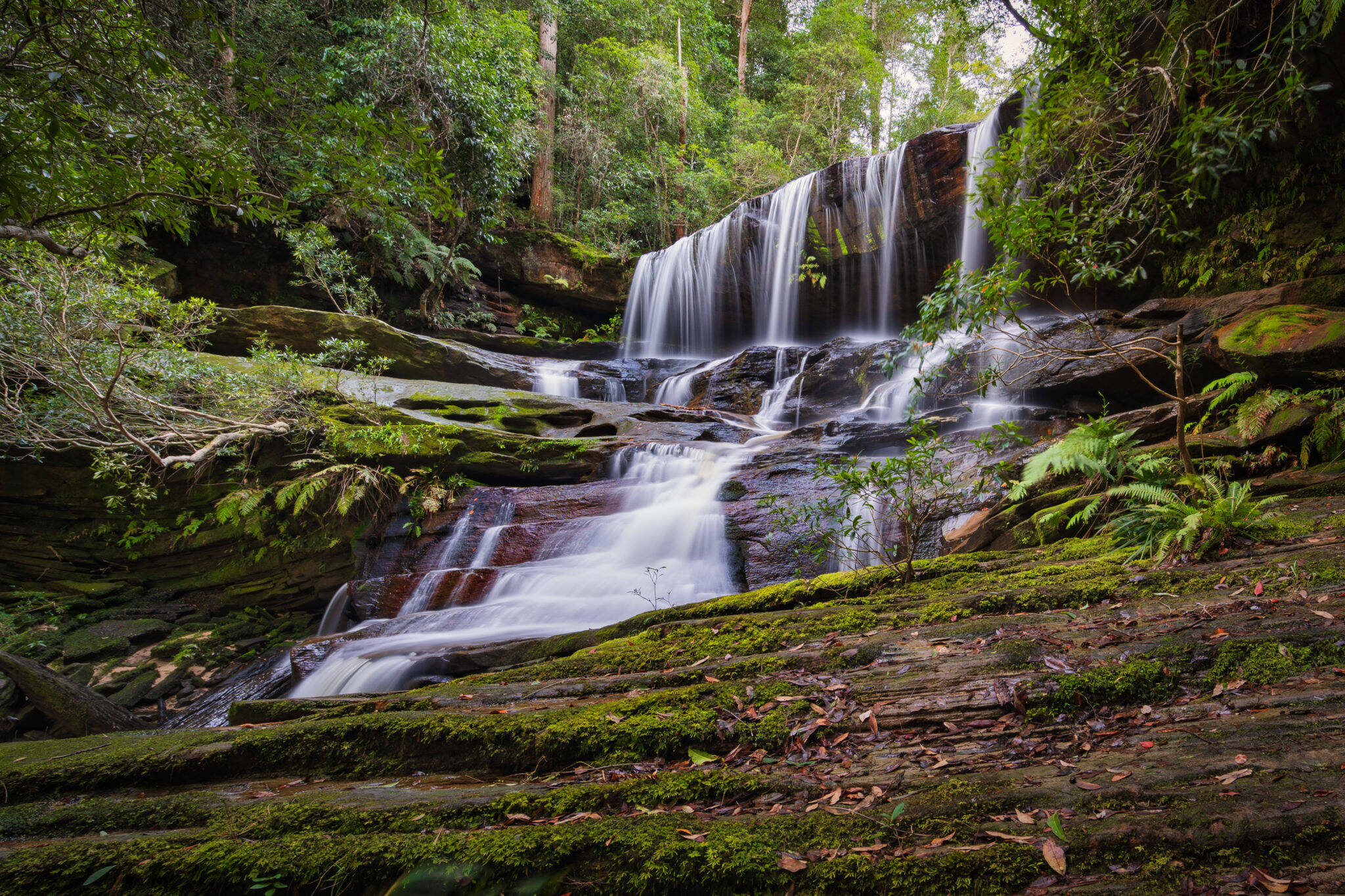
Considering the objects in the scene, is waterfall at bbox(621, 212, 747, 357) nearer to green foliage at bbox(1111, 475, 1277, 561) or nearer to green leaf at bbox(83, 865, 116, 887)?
green foliage at bbox(1111, 475, 1277, 561)

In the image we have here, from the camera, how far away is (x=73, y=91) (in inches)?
135

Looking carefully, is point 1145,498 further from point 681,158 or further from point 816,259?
point 681,158

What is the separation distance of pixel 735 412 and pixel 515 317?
893 centimetres

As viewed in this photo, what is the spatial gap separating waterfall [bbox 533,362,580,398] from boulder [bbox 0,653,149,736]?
29.2ft

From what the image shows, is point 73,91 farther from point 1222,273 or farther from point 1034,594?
point 1222,273

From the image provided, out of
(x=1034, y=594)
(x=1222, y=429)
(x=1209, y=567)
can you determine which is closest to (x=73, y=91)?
(x=1034, y=594)

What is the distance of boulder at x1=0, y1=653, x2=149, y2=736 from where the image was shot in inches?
189

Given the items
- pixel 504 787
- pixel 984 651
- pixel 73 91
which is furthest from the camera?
pixel 73 91

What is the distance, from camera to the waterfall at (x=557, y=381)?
1322 cm

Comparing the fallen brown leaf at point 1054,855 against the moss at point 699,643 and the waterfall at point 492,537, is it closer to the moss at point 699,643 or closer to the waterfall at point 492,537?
the moss at point 699,643

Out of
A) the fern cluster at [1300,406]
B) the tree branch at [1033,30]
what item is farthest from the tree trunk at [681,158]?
the fern cluster at [1300,406]

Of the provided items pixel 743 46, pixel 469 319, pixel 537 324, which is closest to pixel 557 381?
pixel 469 319

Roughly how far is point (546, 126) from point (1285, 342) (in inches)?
713

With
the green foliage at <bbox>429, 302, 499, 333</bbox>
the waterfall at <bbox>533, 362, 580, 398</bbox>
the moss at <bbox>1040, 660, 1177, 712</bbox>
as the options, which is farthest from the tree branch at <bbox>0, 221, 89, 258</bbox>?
the green foliage at <bbox>429, 302, 499, 333</bbox>
